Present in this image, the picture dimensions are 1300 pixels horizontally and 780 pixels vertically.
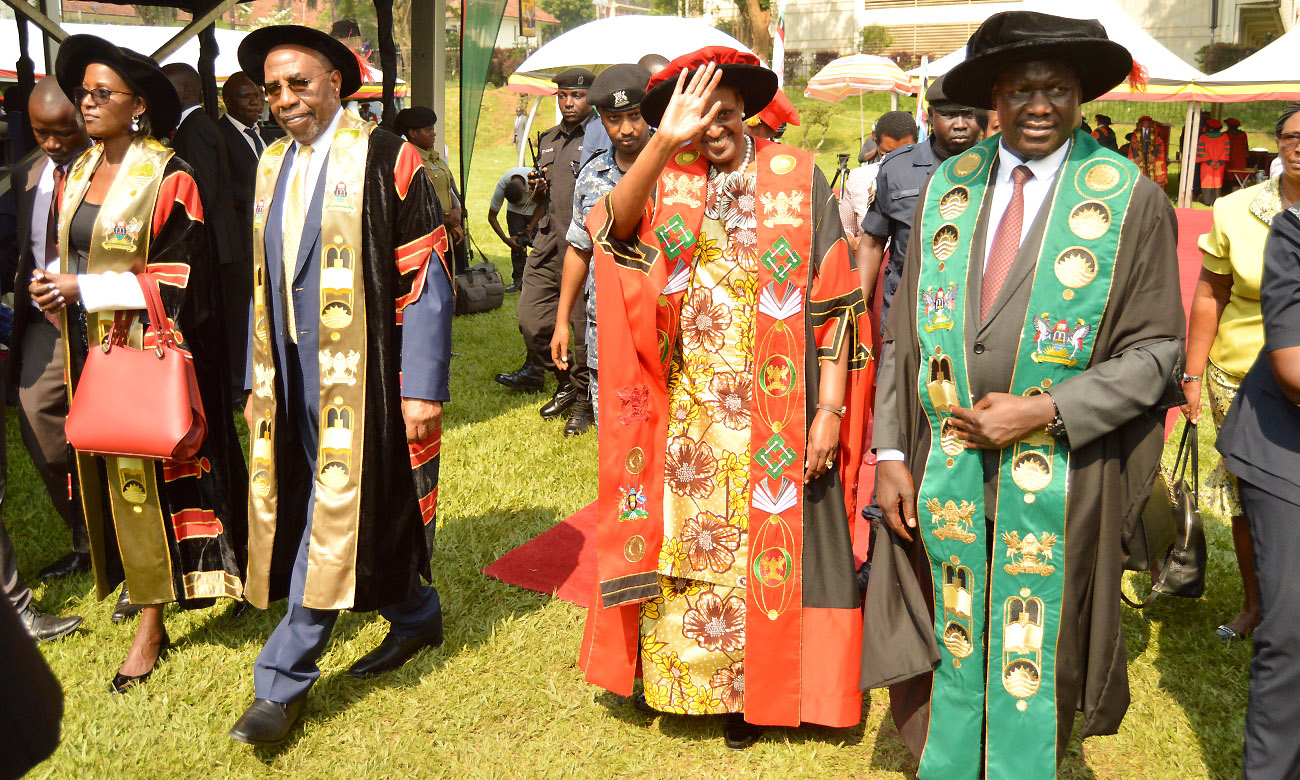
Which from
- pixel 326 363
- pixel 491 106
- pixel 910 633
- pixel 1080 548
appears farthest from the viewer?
pixel 491 106

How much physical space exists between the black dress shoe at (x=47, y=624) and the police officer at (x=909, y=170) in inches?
148

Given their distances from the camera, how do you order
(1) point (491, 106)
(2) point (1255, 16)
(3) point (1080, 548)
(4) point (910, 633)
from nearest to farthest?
(3) point (1080, 548), (4) point (910, 633), (2) point (1255, 16), (1) point (491, 106)

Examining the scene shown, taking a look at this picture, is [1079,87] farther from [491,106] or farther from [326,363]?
[491,106]

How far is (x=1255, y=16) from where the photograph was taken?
3931cm

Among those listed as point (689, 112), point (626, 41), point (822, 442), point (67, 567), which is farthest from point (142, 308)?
point (626, 41)

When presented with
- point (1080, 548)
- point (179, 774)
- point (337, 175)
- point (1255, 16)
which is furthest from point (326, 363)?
point (1255, 16)

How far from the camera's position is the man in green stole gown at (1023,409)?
276 cm

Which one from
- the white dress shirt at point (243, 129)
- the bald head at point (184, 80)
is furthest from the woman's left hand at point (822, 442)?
the white dress shirt at point (243, 129)

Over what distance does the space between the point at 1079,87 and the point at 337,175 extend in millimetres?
2250

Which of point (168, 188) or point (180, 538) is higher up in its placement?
point (168, 188)

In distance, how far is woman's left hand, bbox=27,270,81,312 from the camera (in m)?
3.78

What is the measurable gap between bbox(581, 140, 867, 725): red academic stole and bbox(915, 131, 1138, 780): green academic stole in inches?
19.9

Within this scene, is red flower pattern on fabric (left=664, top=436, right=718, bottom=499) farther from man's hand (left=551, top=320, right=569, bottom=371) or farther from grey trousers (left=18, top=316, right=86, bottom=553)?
grey trousers (left=18, top=316, right=86, bottom=553)

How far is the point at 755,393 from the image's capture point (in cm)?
349
